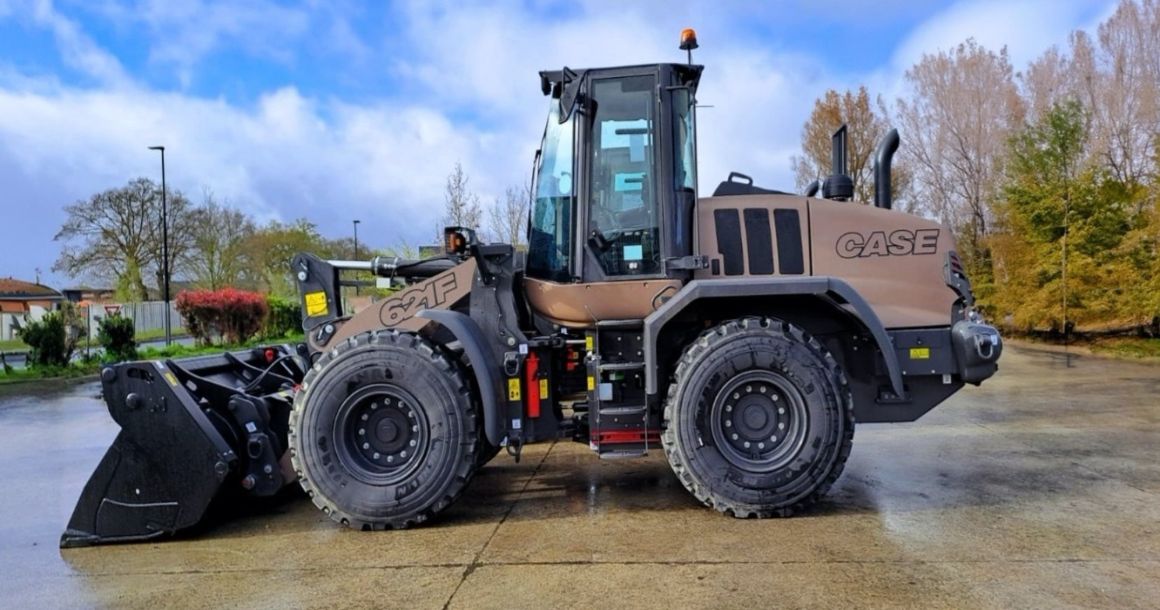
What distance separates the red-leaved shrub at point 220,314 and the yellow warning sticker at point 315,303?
17.3m

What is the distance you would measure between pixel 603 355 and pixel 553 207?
1.14 metres

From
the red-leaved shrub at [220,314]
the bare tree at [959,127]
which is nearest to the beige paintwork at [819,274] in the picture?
the red-leaved shrub at [220,314]

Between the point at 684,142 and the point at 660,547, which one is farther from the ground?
the point at 684,142

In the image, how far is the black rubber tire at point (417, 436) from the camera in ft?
16.0

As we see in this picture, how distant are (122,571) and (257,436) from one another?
3.56 ft

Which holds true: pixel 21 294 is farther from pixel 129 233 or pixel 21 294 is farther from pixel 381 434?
pixel 381 434

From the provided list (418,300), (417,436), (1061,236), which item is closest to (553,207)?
(418,300)

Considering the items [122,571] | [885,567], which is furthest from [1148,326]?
[122,571]

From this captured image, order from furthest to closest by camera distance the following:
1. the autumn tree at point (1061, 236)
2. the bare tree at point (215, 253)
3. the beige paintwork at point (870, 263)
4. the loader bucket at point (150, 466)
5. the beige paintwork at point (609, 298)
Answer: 1. the bare tree at point (215, 253)
2. the autumn tree at point (1061, 236)
3. the beige paintwork at point (870, 263)
4. the beige paintwork at point (609, 298)
5. the loader bucket at point (150, 466)

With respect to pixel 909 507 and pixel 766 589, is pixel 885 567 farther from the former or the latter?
pixel 909 507

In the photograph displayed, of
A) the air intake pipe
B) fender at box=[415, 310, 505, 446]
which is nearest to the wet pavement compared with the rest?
fender at box=[415, 310, 505, 446]

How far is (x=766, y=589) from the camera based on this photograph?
3727 mm

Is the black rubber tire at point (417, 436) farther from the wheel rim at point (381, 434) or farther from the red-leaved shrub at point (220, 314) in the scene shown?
the red-leaved shrub at point (220, 314)

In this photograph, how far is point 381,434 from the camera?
5.05 metres
